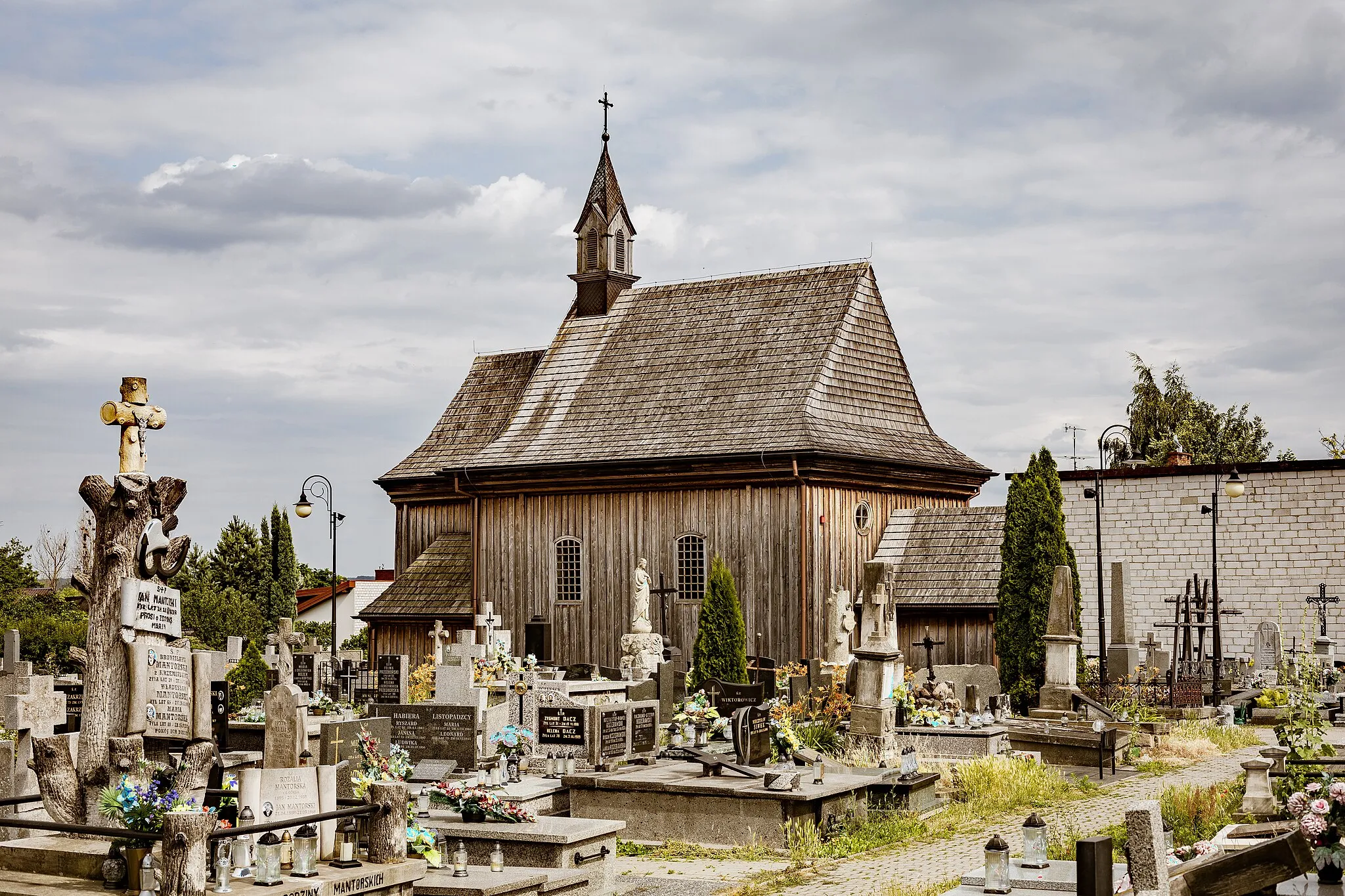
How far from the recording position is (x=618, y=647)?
33.1 metres

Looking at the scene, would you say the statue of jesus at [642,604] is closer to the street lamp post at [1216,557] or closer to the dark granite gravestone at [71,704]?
the dark granite gravestone at [71,704]

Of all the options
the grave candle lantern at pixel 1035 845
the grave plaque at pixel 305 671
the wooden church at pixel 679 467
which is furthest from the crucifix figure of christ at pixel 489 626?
the grave candle lantern at pixel 1035 845

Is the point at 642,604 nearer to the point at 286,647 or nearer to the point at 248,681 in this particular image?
the point at 286,647

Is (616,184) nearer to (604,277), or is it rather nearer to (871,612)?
(604,277)

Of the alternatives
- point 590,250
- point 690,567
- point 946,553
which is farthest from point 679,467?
point 590,250

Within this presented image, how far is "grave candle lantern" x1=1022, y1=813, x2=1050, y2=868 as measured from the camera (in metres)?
10.6

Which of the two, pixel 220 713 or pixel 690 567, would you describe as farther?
pixel 690 567

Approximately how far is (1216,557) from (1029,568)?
515 cm

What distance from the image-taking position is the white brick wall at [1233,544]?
3117cm

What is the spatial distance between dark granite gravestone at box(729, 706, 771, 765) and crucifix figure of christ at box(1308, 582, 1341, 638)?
1696 centimetres

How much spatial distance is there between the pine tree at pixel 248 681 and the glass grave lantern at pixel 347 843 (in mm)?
16283

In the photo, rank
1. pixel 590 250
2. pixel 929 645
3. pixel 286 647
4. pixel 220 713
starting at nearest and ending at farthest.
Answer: pixel 220 713
pixel 286 647
pixel 929 645
pixel 590 250

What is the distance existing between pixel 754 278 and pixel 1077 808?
823 inches

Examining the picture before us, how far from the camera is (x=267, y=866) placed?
396 inches
